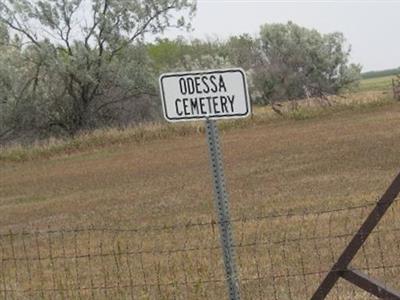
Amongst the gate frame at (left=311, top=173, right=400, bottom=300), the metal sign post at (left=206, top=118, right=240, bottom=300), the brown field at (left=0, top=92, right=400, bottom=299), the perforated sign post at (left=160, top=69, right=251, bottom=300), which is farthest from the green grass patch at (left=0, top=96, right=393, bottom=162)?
the perforated sign post at (left=160, top=69, right=251, bottom=300)

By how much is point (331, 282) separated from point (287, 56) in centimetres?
4993

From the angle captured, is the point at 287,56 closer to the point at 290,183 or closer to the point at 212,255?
the point at 290,183

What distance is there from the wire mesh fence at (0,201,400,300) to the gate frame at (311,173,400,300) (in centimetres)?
139

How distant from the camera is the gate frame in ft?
15.1

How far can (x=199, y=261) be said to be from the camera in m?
8.03

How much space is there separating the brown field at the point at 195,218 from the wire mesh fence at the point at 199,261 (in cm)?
2

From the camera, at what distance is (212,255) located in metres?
8.30

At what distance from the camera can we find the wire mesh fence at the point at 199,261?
275 inches

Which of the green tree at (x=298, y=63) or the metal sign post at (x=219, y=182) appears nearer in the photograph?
the metal sign post at (x=219, y=182)

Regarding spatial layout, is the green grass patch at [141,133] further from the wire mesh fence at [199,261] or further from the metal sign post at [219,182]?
the metal sign post at [219,182]

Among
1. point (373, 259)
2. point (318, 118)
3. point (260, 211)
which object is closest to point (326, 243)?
point (373, 259)

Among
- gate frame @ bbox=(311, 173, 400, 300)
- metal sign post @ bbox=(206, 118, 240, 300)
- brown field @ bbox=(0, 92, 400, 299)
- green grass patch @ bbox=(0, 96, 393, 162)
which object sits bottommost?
brown field @ bbox=(0, 92, 400, 299)

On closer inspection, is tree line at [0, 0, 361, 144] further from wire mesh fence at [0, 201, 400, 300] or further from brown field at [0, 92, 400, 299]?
wire mesh fence at [0, 201, 400, 300]

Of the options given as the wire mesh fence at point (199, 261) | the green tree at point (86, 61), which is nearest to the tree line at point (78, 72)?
the green tree at point (86, 61)
